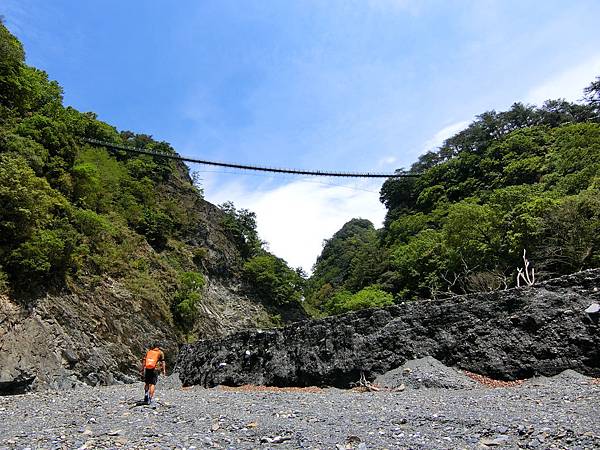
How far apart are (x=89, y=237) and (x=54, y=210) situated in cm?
377

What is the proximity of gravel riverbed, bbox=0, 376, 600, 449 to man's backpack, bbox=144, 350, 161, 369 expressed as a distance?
857 mm

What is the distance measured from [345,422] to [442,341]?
229 inches

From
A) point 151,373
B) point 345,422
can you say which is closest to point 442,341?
point 345,422

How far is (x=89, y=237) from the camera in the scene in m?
26.9

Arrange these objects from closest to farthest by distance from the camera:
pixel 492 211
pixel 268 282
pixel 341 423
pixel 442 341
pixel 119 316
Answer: pixel 341 423, pixel 442 341, pixel 119 316, pixel 492 211, pixel 268 282

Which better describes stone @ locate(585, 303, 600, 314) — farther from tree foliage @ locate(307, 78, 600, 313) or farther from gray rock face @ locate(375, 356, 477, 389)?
tree foliage @ locate(307, 78, 600, 313)

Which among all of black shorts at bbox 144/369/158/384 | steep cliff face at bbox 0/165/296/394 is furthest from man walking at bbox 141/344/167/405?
steep cliff face at bbox 0/165/296/394

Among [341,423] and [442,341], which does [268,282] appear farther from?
[341,423]

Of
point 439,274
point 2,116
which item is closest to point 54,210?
point 2,116

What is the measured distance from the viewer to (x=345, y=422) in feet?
21.8

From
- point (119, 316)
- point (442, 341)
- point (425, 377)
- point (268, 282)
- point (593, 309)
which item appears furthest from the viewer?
point (268, 282)

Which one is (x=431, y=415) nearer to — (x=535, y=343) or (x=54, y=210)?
(x=535, y=343)

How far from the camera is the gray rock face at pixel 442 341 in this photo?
32.7ft

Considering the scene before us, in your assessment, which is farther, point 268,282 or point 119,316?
point 268,282
